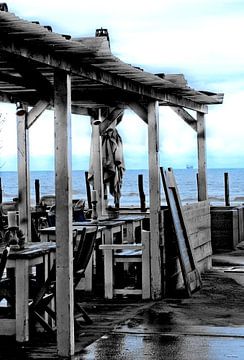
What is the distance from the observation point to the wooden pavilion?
6699 mm

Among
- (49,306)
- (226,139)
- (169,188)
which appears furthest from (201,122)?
(226,139)

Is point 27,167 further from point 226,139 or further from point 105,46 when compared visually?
point 226,139

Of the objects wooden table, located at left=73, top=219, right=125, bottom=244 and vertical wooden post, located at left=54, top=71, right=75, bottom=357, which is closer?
vertical wooden post, located at left=54, top=71, right=75, bottom=357

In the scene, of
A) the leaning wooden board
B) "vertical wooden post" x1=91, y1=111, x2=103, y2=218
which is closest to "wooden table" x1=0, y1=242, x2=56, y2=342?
the leaning wooden board

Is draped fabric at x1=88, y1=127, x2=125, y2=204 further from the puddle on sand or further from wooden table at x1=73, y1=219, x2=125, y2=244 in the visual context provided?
the puddle on sand

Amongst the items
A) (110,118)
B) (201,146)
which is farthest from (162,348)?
(110,118)

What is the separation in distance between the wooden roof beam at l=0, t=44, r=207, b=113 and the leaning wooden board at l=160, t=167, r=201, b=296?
0.96m

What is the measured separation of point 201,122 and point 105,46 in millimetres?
5615

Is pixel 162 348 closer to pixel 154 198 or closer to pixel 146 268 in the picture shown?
pixel 146 268

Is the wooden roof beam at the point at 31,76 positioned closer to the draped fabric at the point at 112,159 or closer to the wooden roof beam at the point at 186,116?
the wooden roof beam at the point at 186,116

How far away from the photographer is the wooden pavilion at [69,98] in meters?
6.70

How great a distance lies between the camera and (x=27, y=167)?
1159 cm

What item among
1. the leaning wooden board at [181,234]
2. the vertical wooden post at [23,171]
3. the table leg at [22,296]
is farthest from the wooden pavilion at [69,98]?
the table leg at [22,296]

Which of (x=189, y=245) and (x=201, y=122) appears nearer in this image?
(x=189, y=245)
